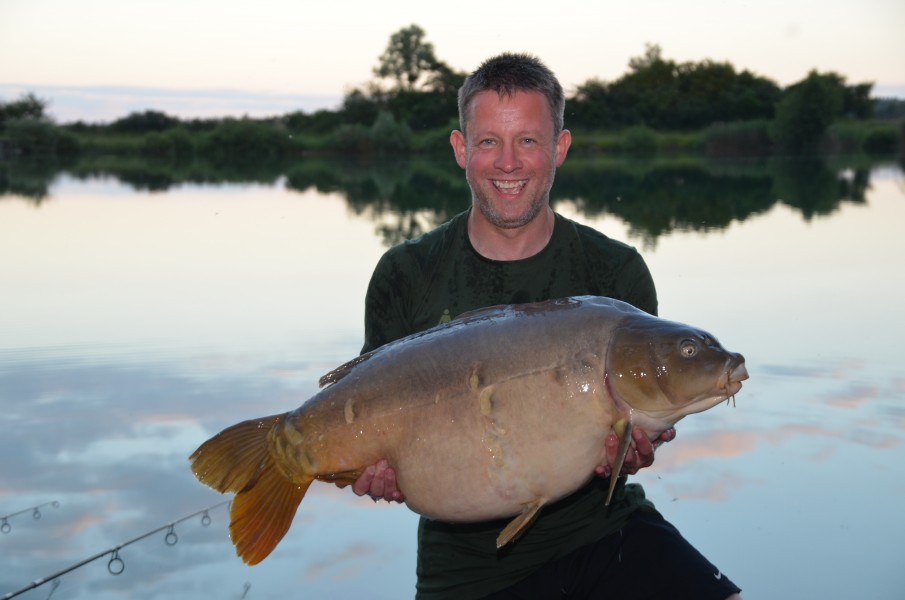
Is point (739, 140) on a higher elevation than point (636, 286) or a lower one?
lower

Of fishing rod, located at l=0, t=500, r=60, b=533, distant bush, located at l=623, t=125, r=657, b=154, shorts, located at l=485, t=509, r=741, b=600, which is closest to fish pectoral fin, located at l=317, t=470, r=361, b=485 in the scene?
shorts, located at l=485, t=509, r=741, b=600

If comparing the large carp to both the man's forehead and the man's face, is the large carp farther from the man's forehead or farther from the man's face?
the man's forehead

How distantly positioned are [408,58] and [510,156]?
203 ft

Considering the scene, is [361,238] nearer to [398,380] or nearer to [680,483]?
[680,483]

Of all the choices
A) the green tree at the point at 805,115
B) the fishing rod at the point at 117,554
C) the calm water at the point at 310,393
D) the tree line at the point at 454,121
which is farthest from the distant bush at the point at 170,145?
the fishing rod at the point at 117,554

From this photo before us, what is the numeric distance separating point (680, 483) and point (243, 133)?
→ 47.6 m

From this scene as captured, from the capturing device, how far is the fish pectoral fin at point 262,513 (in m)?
2.60

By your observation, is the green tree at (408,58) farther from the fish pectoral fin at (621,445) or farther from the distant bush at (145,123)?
the fish pectoral fin at (621,445)

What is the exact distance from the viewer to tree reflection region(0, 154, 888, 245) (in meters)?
17.7

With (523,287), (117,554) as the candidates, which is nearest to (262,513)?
(523,287)

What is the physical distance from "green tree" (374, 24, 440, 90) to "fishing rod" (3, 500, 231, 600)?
192 ft

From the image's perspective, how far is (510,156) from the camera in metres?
3.13

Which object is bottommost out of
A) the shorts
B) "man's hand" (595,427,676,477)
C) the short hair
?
the shorts

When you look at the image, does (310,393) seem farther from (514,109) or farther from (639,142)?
(639,142)
